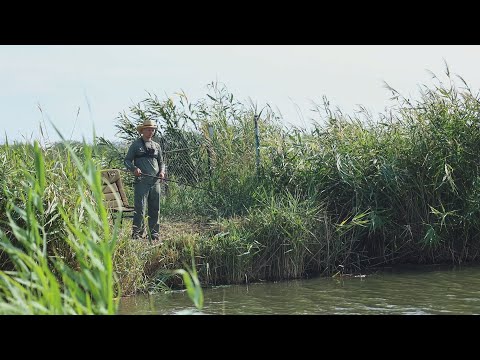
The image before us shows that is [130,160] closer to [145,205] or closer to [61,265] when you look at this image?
[145,205]

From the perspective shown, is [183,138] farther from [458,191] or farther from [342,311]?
[342,311]

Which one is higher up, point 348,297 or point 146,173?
point 146,173

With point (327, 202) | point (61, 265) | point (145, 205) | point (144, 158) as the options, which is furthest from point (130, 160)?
point (61, 265)

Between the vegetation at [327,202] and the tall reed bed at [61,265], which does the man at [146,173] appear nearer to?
the vegetation at [327,202]

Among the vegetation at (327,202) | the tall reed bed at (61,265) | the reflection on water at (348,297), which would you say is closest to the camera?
the tall reed bed at (61,265)

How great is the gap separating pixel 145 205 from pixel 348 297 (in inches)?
136

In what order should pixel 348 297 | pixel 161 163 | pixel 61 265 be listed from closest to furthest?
pixel 61 265 < pixel 348 297 < pixel 161 163

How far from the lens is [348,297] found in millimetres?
9461

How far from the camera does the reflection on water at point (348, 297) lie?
8711 millimetres

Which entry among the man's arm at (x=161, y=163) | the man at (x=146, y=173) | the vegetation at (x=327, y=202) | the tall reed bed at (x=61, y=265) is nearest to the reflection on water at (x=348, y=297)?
the vegetation at (x=327, y=202)

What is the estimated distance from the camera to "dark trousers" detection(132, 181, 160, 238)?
10.9m

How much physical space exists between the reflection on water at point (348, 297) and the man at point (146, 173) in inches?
63.0

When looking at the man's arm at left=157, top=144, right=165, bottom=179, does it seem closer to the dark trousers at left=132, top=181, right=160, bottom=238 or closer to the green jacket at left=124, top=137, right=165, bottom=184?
the green jacket at left=124, top=137, right=165, bottom=184

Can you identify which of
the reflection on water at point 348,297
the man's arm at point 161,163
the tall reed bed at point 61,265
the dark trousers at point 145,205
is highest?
the man's arm at point 161,163
